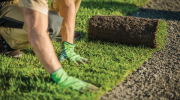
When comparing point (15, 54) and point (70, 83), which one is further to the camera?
point (15, 54)

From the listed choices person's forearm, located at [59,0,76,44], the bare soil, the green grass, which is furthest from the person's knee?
the bare soil

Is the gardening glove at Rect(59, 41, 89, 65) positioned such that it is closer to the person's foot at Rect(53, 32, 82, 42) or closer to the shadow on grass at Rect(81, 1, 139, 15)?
the person's foot at Rect(53, 32, 82, 42)

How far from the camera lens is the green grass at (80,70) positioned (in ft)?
5.72

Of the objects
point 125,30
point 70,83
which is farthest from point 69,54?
point 125,30

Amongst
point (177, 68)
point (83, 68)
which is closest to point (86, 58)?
point (83, 68)

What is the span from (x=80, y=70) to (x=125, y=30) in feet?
3.94

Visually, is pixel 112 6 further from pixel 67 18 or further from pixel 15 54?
pixel 15 54

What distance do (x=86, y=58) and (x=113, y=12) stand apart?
239 cm

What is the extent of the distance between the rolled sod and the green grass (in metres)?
0.11

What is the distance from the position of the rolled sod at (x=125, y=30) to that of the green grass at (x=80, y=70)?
11 centimetres

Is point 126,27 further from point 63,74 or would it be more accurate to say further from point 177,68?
point 63,74

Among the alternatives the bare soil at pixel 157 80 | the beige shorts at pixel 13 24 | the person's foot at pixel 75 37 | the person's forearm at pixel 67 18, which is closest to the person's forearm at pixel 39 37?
the beige shorts at pixel 13 24

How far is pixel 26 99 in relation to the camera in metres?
1.65

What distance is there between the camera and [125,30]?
9.69 feet
